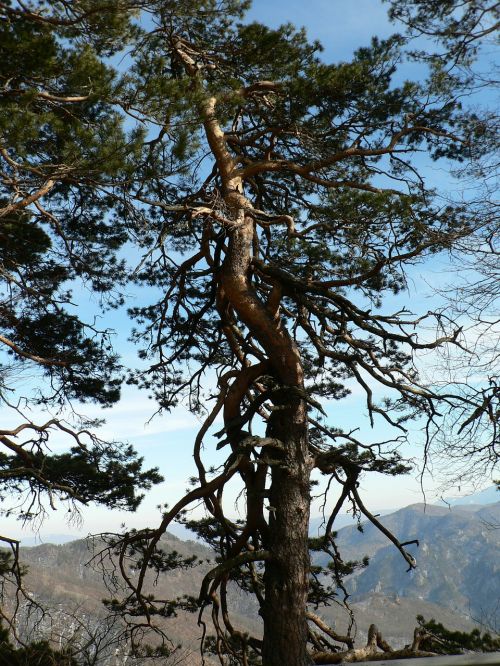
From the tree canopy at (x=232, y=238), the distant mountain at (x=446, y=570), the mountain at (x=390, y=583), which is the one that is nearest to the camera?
the tree canopy at (x=232, y=238)

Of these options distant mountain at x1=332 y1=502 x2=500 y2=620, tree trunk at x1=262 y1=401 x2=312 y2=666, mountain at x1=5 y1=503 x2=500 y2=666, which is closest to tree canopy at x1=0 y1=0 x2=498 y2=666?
tree trunk at x1=262 y1=401 x2=312 y2=666

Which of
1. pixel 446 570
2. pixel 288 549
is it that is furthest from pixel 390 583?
pixel 288 549

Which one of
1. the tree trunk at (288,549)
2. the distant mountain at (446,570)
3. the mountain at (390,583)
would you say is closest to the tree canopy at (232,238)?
the tree trunk at (288,549)

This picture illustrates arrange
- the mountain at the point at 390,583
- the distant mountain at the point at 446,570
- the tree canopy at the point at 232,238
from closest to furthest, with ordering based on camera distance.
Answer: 1. the tree canopy at the point at 232,238
2. the mountain at the point at 390,583
3. the distant mountain at the point at 446,570

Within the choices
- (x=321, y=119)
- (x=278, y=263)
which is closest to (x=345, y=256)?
(x=278, y=263)

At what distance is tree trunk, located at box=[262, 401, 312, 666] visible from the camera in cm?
460

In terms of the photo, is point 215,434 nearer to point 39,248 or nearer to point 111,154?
point 111,154

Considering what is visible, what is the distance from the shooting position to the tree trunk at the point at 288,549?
4.60 metres

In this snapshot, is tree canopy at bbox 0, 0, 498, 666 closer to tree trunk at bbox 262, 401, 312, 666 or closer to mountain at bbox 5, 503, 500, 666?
tree trunk at bbox 262, 401, 312, 666

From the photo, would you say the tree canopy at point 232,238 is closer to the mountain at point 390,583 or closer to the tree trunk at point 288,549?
the tree trunk at point 288,549

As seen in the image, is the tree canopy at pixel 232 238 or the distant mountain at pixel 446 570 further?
the distant mountain at pixel 446 570

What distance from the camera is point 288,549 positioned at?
489cm

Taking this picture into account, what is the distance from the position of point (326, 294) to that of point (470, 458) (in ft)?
6.45

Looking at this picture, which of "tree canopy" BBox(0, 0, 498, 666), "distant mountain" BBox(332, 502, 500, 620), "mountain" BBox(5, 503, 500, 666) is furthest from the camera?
"distant mountain" BBox(332, 502, 500, 620)
